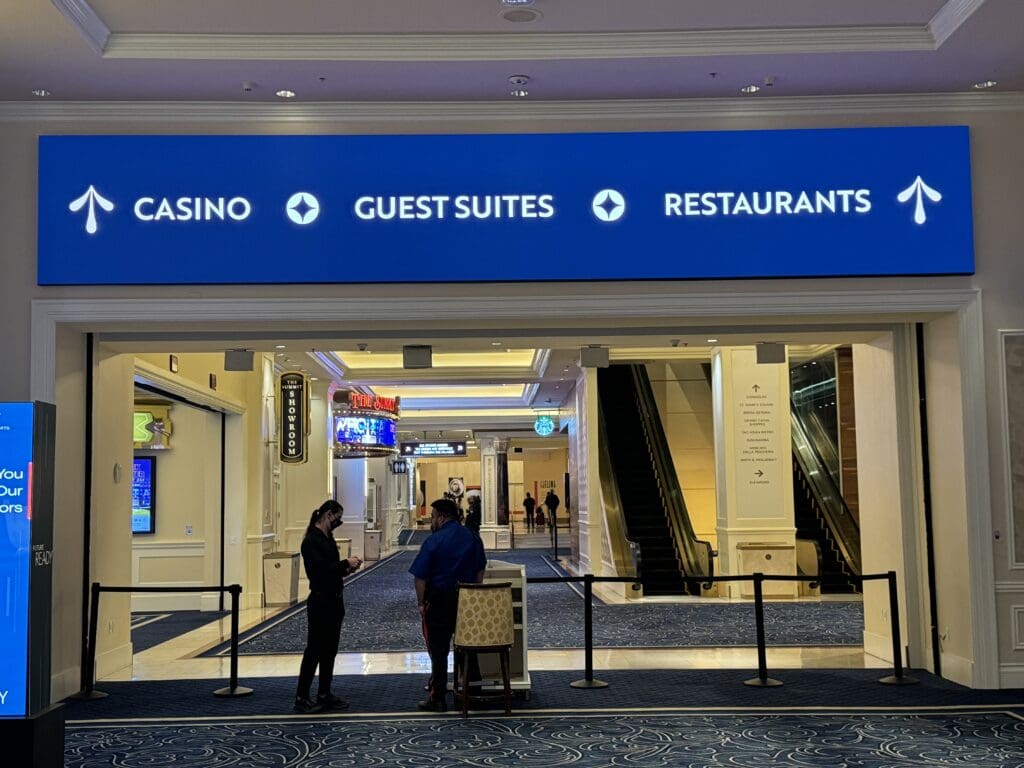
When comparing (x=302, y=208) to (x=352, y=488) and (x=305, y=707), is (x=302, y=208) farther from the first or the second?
(x=352, y=488)

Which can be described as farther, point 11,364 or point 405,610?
point 405,610

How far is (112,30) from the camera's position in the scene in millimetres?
6773

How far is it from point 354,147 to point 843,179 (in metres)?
3.51

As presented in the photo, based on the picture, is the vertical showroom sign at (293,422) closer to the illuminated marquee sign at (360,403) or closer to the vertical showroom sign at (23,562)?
the illuminated marquee sign at (360,403)

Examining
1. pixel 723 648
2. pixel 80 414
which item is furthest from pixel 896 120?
pixel 80 414

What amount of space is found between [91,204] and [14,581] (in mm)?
3696

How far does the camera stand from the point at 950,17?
6.66m

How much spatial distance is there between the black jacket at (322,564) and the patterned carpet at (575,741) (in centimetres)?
88

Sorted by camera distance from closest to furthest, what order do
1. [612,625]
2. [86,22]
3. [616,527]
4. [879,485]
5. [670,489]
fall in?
[86,22]
[879,485]
[612,625]
[616,527]
[670,489]

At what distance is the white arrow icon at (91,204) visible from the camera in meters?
7.57

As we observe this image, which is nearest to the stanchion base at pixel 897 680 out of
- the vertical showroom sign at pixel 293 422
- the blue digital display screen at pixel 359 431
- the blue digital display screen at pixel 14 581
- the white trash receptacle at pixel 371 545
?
the blue digital display screen at pixel 14 581

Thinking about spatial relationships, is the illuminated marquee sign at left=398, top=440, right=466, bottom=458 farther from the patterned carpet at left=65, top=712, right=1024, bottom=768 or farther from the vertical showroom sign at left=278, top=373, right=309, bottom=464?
the patterned carpet at left=65, top=712, right=1024, bottom=768

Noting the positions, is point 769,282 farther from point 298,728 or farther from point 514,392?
point 514,392

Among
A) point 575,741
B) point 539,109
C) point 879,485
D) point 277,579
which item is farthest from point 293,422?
point 575,741
